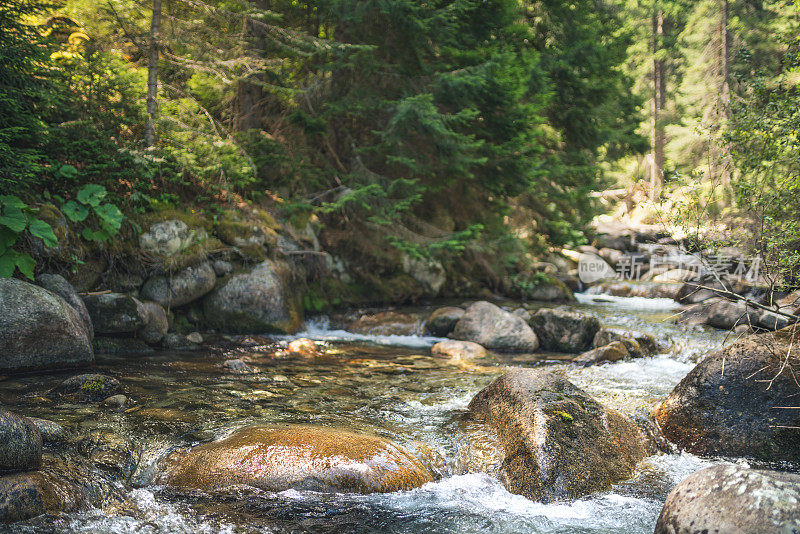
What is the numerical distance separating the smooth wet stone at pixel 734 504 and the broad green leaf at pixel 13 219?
724cm

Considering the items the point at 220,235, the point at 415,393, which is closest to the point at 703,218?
the point at 415,393

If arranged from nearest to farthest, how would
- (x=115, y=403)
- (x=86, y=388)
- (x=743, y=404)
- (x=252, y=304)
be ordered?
(x=743, y=404), (x=115, y=403), (x=86, y=388), (x=252, y=304)

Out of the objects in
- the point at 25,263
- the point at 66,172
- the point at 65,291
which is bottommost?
the point at 65,291

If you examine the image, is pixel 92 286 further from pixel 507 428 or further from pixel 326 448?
pixel 507 428

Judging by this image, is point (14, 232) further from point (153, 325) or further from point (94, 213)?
point (153, 325)

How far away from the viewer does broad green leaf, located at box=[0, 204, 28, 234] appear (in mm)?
5734

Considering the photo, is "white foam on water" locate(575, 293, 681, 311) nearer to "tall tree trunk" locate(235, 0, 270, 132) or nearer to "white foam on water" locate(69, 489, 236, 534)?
"tall tree trunk" locate(235, 0, 270, 132)

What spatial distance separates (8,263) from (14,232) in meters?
0.40

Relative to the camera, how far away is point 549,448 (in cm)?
401

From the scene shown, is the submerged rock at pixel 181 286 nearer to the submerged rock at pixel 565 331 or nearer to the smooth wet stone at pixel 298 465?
the smooth wet stone at pixel 298 465

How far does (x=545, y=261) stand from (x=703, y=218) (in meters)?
12.5

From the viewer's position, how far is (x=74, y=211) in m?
7.11

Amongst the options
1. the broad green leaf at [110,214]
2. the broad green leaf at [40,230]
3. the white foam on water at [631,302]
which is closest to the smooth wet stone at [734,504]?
the broad green leaf at [40,230]

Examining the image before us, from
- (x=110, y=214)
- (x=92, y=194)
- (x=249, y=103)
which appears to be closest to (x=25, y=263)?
(x=110, y=214)
